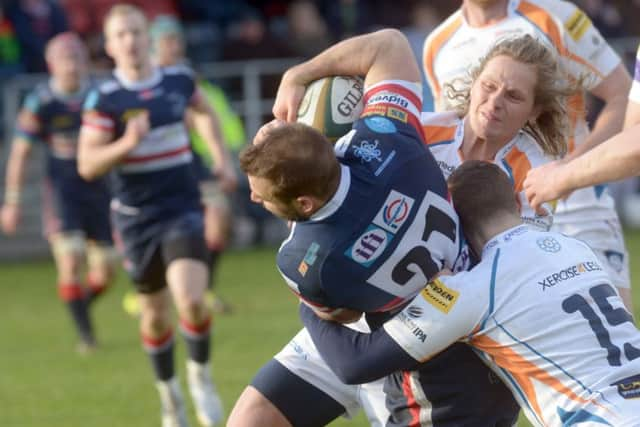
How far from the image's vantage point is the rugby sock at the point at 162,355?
281 inches

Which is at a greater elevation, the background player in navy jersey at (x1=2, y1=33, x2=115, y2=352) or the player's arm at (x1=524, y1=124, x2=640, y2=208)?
the player's arm at (x1=524, y1=124, x2=640, y2=208)

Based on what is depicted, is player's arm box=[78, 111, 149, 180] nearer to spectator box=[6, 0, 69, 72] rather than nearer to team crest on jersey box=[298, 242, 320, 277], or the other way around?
team crest on jersey box=[298, 242, 320, 277]

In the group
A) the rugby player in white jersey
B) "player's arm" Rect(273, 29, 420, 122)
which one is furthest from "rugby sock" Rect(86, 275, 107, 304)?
"player's arm" Rect(273, 29, 420, 122)

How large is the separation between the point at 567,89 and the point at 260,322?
622cm

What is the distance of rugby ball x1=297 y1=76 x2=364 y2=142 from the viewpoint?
4375mm

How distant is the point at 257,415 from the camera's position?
4398 mm

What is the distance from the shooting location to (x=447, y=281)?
3.87 m

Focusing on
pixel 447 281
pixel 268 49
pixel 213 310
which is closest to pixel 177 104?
pixel 213 310

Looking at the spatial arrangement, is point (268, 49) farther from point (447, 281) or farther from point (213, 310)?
point (447, 281)

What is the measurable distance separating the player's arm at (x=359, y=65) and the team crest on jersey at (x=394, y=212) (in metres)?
0.53

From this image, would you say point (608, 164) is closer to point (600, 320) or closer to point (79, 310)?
point (600, 320)

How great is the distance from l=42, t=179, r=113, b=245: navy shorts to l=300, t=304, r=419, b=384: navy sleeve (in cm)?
681

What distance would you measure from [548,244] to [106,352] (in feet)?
20.6

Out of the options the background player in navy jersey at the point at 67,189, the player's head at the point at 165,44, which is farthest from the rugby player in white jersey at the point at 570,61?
the player's head at the point at 165,44
